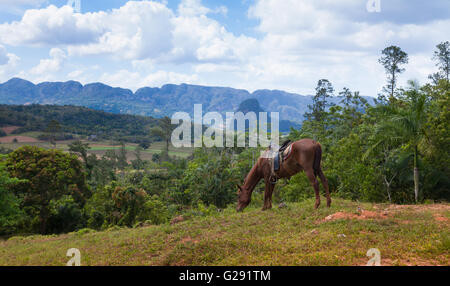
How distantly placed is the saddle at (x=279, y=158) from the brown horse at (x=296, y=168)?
77 mm

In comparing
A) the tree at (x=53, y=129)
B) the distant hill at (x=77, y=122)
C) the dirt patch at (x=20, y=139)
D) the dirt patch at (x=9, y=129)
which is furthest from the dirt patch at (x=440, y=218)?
the dirt patch at (x=9, y=129)

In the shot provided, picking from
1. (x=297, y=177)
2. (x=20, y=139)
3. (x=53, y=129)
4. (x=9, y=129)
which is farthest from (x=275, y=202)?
(x=9, y=129)

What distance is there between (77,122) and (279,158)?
117611 mm

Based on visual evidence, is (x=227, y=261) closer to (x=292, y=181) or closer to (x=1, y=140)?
(x=292, y=181)

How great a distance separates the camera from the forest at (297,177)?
14.2 meters

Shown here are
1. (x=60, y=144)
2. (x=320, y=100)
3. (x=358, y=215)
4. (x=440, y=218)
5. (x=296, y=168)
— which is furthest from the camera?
(x=60, y=144)

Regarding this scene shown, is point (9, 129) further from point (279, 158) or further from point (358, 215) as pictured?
point (358, 215)

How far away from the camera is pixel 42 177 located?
21516 mm

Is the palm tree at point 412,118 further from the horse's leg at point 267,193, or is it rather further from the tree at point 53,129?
the tree at point 53,129

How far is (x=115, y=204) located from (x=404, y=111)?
16530 millimetres

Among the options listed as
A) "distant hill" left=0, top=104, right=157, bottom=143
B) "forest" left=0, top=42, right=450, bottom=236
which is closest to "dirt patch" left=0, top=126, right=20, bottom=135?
"distant hill" left=0, top=104, right=157, bottom=143

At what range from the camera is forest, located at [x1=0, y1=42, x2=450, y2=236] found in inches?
557
